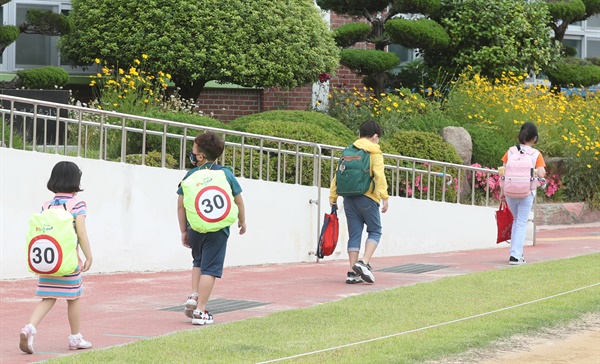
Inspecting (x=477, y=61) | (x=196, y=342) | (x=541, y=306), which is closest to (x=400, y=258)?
(x=541, y=306)

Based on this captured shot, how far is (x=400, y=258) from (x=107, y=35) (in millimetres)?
6601

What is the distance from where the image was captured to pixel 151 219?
12812 mm

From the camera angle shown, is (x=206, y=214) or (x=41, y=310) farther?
(x=206, y=214)

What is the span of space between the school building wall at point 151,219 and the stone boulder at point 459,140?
13.3 feet

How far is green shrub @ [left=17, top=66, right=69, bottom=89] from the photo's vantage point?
694 inches

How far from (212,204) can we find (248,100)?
14138mm

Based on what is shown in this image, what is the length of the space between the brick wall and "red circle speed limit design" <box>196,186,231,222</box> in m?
13.0

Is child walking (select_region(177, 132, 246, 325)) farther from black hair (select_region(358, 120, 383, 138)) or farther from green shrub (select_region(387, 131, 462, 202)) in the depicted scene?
green shrub (select_region(387, 131, 462, 202))

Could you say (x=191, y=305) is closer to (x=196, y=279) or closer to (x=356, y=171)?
(x=196, y=279)

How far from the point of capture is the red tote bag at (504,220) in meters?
14.6

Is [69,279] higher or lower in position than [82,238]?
lower

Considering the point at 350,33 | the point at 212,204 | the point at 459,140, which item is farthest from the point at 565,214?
the point at 212,204

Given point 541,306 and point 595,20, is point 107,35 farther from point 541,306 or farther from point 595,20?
point 595,20

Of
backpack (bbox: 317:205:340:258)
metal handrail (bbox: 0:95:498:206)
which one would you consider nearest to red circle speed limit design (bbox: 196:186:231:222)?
backpack (bbox: 317:205:340:258)
